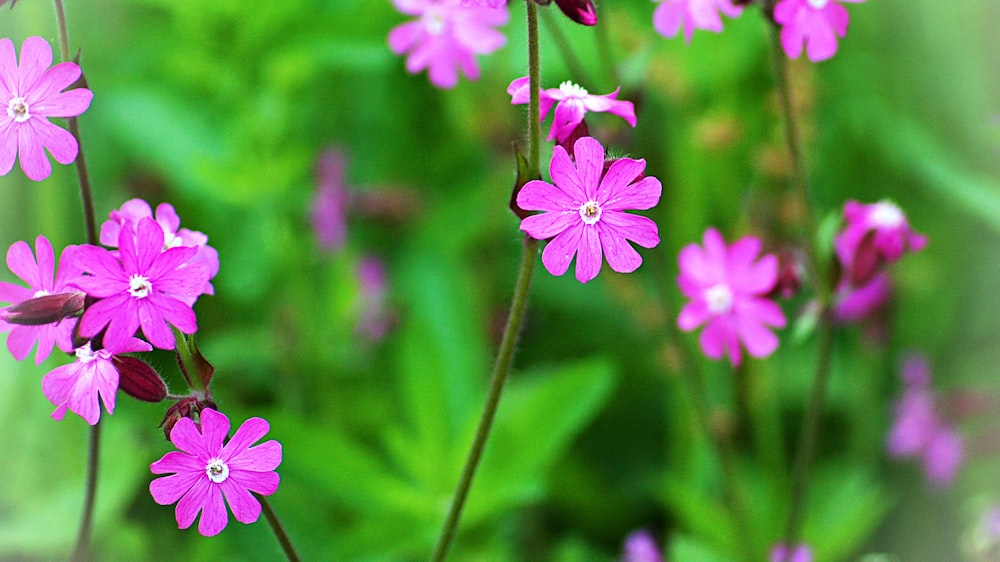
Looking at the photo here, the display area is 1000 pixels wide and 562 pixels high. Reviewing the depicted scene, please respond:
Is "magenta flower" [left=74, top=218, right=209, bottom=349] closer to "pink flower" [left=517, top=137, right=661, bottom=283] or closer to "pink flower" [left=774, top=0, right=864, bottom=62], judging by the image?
"pink flower" [left=517, top=137, right=661, bottom=283]

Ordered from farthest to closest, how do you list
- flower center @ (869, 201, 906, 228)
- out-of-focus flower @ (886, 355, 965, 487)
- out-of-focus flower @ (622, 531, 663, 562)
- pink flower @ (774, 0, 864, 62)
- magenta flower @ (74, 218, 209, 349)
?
out-of-focus flower @ (886, 355, 965, 487)
out-of-focus flower @ (622, 531, 663, 562)
flower center @ (869, 201, 906, 228)
pink flower @ (774, 0, 864, 62)
magenta flower @ (74, 218, 209, 349)

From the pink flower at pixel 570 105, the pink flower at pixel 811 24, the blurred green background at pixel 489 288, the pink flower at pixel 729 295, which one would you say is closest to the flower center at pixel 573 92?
the pink flower at pixel 570 105

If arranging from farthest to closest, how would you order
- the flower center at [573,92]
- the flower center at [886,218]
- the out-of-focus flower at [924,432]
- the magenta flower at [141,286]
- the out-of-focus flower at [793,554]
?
the out-of-focus flower at [924,432] → the out-of-focus flower at [793,554] → the flower center at [886,218] → the flower center at [573,92] → the magenta flower at [141,286]

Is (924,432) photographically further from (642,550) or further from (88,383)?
(88,383)

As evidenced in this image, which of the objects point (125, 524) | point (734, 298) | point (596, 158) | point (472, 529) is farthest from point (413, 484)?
point (596, 158)

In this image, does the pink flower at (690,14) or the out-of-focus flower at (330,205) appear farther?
the out-of-focus flower at (330,205)

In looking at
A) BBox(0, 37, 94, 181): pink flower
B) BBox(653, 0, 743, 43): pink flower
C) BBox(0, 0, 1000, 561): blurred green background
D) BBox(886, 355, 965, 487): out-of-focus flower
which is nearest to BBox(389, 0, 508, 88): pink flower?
BBox(653, 0, 743, 43): pink flower

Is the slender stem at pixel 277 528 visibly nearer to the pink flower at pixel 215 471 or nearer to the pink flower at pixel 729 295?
the pink flower at pixel 215 471
